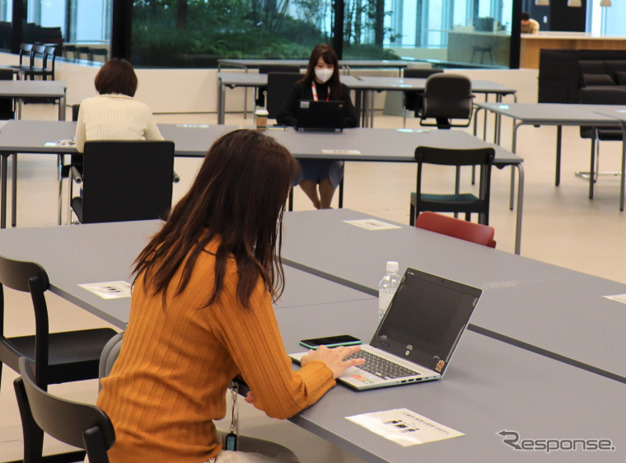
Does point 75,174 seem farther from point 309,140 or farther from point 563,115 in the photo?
point 563,115

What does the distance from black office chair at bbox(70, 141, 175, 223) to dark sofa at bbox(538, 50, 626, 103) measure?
9578 millimetres

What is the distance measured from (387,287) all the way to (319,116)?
3.72 metres

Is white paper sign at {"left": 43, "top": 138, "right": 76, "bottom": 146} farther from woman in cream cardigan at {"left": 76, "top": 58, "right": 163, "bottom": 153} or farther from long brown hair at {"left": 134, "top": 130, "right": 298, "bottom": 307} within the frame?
long brown hair at {"left": 134, "top": 130, "right": 298, "bottom": 307}

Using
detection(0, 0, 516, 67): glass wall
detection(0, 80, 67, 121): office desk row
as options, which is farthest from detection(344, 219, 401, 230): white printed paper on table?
detection(0, 0, 516, 67): glass wall

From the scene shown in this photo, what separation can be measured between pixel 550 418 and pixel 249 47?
11.6 m

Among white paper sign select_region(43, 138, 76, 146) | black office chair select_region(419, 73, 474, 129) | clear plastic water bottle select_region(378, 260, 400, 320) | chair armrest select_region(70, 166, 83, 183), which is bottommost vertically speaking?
clear plastic water bottle select_region(378, 260, 400, 320)

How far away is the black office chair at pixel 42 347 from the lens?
2.59 meters

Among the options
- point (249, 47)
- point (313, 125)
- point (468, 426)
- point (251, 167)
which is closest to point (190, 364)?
point (251, 167)

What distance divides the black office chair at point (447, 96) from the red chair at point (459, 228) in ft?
19.3

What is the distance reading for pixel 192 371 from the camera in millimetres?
1880

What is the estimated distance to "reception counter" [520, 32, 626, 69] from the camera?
590 inches

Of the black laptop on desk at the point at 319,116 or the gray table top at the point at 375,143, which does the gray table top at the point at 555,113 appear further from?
the black laptop on desk at the point at 319,116

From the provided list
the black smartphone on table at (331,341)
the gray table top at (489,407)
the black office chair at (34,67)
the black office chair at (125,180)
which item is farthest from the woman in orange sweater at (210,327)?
the black office chair at (34,67)

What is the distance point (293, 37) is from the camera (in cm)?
1336
